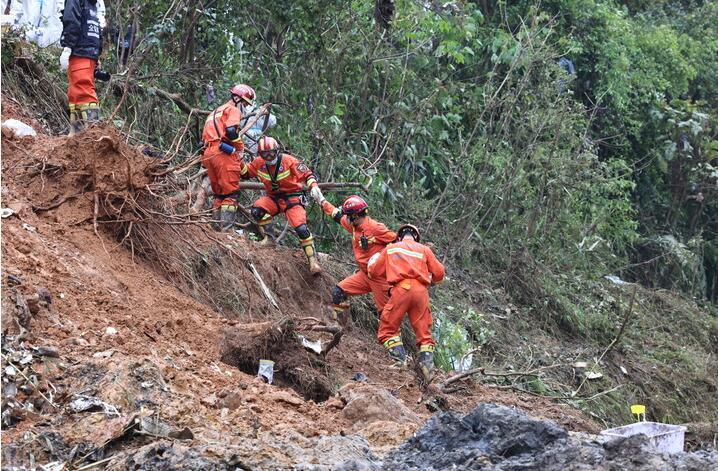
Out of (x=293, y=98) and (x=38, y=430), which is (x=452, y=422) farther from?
(x=293, y=98)

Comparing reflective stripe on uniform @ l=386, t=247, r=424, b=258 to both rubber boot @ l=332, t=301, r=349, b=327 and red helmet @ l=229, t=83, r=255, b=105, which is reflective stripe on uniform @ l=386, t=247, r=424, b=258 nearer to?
rubber boot @ l=332, t=301, r=349, b=327

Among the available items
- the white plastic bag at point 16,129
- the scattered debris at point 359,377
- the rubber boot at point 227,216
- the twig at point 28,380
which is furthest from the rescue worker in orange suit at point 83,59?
the twig at point 28,380

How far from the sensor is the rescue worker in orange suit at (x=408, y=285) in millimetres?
9797

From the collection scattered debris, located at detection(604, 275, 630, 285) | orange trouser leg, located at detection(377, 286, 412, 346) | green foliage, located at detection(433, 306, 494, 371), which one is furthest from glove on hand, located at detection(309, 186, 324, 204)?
scattered debris, located at detection(604, 275, 630, 285)

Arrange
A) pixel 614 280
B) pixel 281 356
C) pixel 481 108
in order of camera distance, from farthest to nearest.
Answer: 1. pixel 614 280
2. pixel 481 108
3. pixel 281 356

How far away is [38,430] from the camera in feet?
18.5

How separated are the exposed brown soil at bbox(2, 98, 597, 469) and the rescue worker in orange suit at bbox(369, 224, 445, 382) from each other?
1.14 ft

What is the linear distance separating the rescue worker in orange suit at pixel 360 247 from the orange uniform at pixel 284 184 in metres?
0.36

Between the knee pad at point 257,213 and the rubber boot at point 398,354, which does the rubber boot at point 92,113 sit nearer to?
the knee pad at point 257,213

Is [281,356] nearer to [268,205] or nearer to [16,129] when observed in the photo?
[268,205]

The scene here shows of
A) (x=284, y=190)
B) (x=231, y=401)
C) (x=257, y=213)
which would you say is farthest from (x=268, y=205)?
(x=231, y=401)

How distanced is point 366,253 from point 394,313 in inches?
40.6

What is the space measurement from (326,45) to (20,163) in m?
6.25

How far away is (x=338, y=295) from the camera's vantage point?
1070 cm
